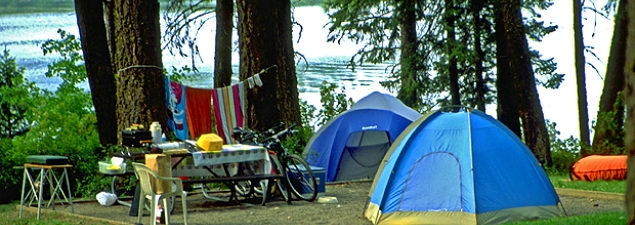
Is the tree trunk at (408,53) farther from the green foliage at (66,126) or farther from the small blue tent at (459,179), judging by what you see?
the small blue tent at (459,179)

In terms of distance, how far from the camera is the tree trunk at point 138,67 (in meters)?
13.2

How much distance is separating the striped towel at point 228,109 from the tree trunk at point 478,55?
9884 millimetres

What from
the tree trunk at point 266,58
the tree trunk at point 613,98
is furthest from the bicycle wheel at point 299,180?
the tree trunk at point 613,98

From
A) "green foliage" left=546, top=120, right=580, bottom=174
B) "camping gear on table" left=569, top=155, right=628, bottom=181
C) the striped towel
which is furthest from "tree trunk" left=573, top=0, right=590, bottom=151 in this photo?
the striped towel

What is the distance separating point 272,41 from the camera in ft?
48.2

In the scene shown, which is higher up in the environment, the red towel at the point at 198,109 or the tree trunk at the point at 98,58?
the tree trunk at the point at 98,58

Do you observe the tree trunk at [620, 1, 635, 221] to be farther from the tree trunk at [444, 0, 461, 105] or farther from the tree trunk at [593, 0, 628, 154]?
the tree trunk at [444, 0, 461, 105]

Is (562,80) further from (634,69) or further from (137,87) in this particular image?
(634,69)

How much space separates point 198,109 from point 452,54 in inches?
410

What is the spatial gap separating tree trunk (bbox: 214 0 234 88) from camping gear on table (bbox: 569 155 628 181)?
907 cm

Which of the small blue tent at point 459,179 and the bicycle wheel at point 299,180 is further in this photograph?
the bicycle wheel at point 299,180

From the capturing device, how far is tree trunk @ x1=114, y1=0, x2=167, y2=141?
43.3ft

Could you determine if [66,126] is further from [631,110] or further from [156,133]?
[631,110]

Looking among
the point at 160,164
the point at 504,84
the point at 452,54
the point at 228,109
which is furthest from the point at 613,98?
the point at 160,164
